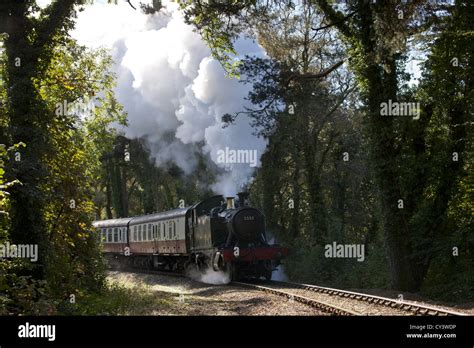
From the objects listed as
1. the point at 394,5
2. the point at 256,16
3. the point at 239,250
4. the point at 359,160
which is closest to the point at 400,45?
the point at 394,5

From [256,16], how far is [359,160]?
15765 mm

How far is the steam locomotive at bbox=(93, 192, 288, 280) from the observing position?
68.1 feet

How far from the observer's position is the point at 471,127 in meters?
16.5

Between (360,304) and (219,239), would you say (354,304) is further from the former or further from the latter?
(219,239)

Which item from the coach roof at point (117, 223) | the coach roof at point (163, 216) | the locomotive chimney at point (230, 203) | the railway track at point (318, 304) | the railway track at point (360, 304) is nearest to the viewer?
the railway track at point (360, 304)

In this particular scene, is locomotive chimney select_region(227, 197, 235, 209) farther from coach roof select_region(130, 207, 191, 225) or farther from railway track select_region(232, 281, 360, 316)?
railway track select_region(232, 281, 360, 316)

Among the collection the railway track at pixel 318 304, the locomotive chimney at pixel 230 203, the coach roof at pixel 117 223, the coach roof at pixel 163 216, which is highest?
the locomotive chimney at pixel 230 203

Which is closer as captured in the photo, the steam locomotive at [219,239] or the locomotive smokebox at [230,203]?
the steam locomotive at [219,239]

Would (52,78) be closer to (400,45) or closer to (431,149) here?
(400,45)

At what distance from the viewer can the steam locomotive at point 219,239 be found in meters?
20.8

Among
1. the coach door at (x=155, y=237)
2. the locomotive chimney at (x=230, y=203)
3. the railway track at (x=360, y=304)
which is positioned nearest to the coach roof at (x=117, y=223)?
the coach door at (x=155, y=237)

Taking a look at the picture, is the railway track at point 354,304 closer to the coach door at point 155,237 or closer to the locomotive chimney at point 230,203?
the locomotive chimney at point 230,203

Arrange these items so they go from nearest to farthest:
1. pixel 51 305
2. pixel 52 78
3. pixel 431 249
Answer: pixel 51 305 < pixel 52 78 < pixel 431 249

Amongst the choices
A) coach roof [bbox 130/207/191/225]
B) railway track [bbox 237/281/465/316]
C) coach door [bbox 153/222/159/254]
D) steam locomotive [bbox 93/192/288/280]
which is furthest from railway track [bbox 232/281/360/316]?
coach door [bbox 153/222/159/254]
